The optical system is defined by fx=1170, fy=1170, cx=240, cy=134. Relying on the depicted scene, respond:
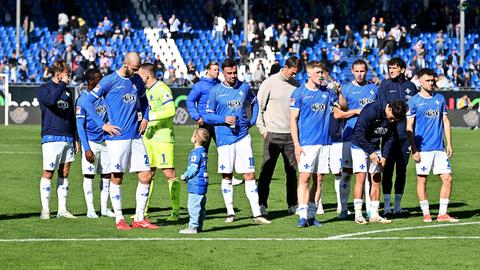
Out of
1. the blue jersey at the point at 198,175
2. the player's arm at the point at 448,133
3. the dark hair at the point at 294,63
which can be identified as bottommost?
the blue jersey at the point at 198,175

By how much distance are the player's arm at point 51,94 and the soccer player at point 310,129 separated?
11.4 ft

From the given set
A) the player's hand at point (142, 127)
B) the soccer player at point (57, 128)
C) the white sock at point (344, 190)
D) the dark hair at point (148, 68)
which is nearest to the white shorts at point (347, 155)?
the white sock at point (344, 190)

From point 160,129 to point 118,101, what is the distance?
5.85 ft

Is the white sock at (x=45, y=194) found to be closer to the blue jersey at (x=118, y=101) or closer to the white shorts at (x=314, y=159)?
the blue jersey at (x=118, y=101)

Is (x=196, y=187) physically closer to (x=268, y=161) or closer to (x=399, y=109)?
(x=399, y=109)

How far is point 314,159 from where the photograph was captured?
52.9 feet

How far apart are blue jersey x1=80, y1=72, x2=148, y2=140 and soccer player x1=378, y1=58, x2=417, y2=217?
13.8ft

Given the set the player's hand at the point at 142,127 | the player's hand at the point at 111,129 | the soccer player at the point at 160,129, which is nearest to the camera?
the player's hand at the point at 111,129

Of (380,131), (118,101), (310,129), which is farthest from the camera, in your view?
(380,131)

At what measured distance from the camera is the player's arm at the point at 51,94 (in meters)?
17.0

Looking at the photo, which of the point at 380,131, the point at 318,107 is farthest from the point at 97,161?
the point at 380,131

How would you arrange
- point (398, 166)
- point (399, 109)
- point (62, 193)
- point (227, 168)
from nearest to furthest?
1. point (399, 109)
2. point (227, 168)
3. point (62, 193)
4. point (398, 166)

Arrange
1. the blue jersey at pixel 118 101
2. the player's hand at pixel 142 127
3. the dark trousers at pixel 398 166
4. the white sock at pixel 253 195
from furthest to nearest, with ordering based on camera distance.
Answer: the dark trousers at pixel 398 166
the white sock at pixel 253 195
the player's hand at pixel 142 127
the blue jersey at pixel 118 101

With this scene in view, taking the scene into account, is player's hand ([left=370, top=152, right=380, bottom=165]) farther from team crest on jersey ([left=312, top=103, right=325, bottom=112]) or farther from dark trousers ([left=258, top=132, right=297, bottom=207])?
dark trousers ([left=258, top=132, right=297, bottom=207])
